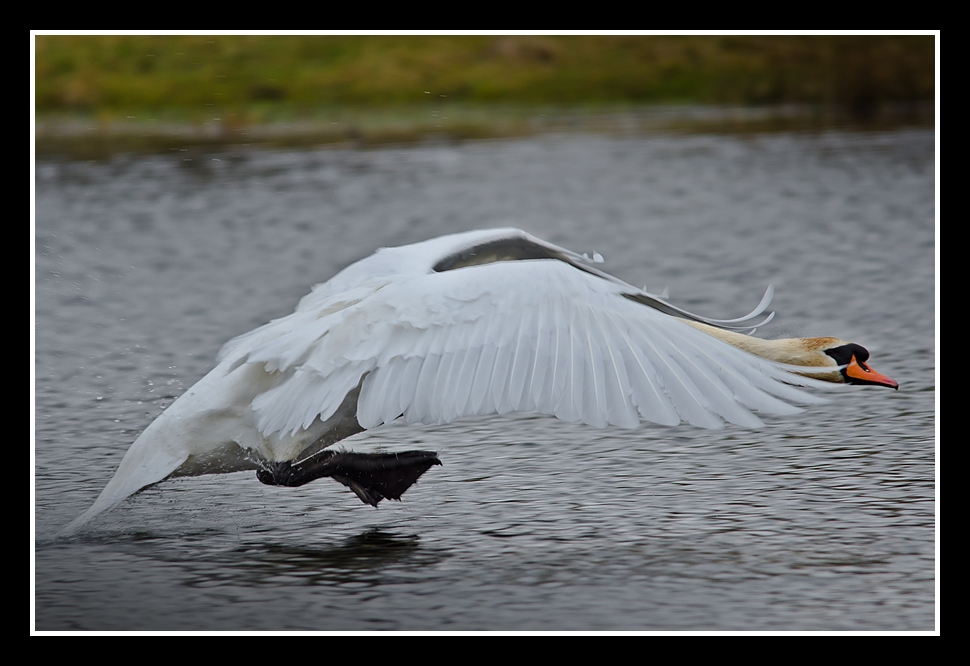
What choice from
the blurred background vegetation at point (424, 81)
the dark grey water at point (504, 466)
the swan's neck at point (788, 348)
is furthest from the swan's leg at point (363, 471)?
the blurred background vegetation at point (424, 81)

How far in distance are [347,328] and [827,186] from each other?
8311 mm

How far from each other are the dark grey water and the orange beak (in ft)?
2.00

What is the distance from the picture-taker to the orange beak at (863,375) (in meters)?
5.27

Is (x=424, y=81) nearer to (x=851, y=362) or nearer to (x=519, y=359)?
(x=851, y=362)

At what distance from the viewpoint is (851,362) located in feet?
17.3

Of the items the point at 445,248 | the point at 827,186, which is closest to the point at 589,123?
the point at 827,186

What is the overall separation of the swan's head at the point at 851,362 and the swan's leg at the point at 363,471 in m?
1.83

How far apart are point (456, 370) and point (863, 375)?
6.08ft

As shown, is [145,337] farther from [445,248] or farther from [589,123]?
[589,123]

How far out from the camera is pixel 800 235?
34.8 feet

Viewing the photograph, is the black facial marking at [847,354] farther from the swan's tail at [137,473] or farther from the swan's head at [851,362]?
the swan's tail at [137,473]

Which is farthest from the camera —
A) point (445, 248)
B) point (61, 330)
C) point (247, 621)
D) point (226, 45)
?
point (61, 330)

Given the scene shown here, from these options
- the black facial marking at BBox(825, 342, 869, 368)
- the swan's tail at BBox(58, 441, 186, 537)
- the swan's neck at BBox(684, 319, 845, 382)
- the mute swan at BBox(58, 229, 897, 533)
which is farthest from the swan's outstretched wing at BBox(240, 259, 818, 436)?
the black facial marking at BBox(825, 342, 869, 368)

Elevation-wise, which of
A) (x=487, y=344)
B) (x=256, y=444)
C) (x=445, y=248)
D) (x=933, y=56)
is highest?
(x=933, y=56)
